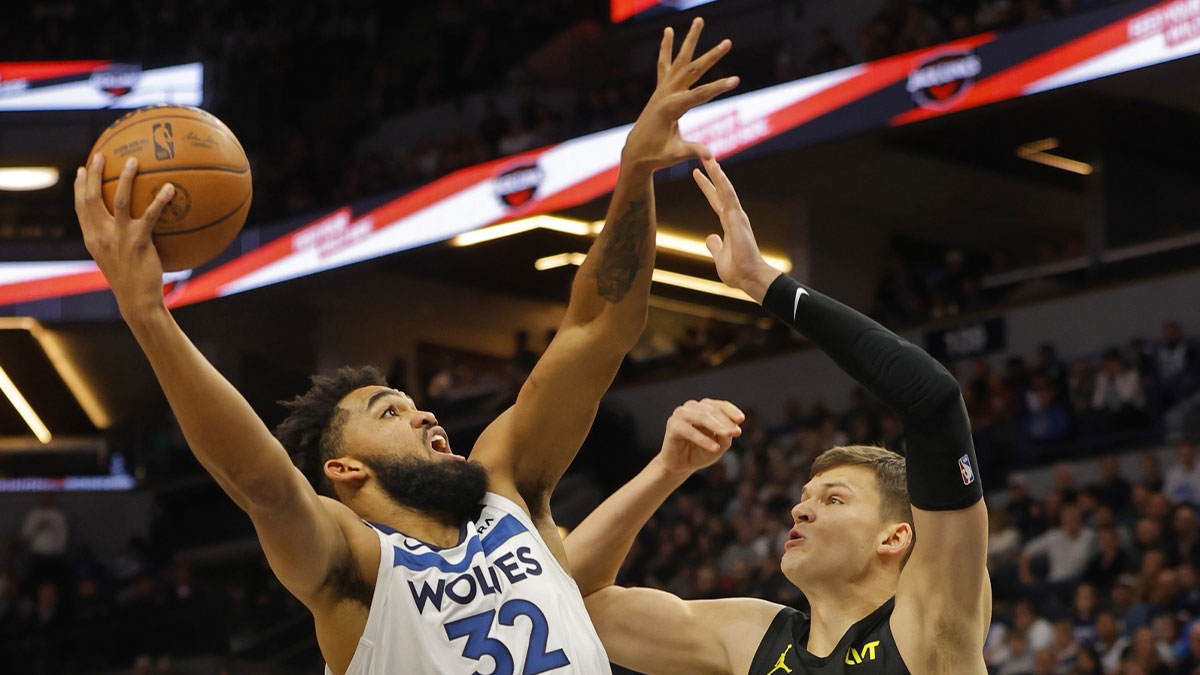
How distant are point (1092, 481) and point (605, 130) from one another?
6.46 meters

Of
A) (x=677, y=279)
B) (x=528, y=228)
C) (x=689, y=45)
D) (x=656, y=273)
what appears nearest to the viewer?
(x=689, y=45)

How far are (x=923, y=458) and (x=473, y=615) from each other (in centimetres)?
108

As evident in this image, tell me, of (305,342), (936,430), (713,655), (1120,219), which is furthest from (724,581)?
(305,342)

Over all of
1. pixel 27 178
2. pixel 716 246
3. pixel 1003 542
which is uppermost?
pixel 716 246

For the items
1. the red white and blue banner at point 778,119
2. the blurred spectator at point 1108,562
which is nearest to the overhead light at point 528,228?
the red white and blue banner at point 778,119

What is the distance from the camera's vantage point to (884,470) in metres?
4.02

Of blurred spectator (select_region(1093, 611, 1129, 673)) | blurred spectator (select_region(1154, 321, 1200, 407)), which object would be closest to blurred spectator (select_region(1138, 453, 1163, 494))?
blurred spectator (select_region(1154, 321, 1200, 407))

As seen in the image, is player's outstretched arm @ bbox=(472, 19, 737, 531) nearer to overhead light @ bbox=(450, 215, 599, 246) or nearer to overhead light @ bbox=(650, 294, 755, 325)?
overhead light @ bbox=(450, 215, 599, 246)

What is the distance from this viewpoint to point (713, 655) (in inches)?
161

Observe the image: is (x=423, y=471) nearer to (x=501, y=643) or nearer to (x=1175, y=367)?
(x=501, y=643)

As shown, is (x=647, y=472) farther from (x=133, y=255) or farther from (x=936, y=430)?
(x=133, y=255)

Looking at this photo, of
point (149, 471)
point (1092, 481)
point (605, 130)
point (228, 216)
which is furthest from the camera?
point (149, 471)

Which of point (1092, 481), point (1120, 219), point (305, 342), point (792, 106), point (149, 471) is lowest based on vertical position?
point (149, 471)

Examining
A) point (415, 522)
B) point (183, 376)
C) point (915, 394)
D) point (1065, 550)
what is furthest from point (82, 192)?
point (1065, 550)
